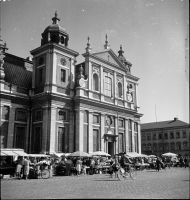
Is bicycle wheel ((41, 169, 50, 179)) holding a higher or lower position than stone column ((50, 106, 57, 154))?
lower

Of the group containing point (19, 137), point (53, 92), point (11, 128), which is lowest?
point (19, 137)

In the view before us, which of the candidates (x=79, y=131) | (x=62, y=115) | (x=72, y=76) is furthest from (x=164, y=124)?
(x=62, y=115)

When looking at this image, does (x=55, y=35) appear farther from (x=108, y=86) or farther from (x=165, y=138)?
(x=165, y=138)

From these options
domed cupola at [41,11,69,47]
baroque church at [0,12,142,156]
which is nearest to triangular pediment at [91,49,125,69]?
baroque church at [0,12,142,156]

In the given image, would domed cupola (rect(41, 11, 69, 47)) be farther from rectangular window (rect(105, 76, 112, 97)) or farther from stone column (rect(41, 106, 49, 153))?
stone column (rect(41, 106, 49, 153))

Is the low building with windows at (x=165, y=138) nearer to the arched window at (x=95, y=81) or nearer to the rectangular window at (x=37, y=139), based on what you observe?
the arched window at (x=95, y=81)

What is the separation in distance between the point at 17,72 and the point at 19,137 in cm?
948

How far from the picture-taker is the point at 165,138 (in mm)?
64875

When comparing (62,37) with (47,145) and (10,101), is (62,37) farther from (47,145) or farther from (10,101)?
(47,145)

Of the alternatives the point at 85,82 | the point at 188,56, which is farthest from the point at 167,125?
the point at 188,56

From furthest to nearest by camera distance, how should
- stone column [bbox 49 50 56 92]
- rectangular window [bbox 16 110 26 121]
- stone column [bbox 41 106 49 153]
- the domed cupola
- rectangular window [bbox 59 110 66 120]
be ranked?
the domed cupola
rectangular window [bbox 59 110 66 120]
stone column [bbox 49 50 56 92]
rectangular window [bbox 16 110 26 121]
stone column [bbox 41 106 49 153]

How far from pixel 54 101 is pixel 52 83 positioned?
7.45 ft

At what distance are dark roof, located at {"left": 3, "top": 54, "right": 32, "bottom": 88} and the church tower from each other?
1.68 metres

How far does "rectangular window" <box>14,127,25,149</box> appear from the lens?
1176 inches
